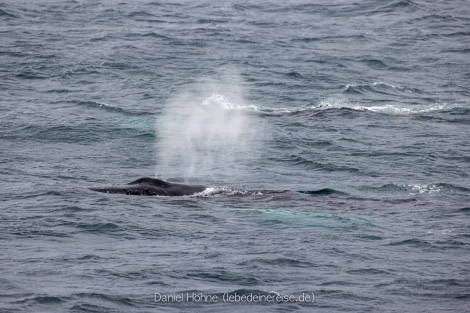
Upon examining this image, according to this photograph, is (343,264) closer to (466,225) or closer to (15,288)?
(466,225)

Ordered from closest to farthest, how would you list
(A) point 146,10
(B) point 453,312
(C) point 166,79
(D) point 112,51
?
(B) point 453,312
(C) point 166,79
(D) point 112,51
(A) point 146,10

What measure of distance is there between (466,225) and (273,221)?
215 inches

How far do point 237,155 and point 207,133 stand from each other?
4.32 meters

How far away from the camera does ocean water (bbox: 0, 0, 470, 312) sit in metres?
21.7

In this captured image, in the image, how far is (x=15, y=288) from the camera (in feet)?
67.9

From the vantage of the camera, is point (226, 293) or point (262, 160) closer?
point (226, 293)

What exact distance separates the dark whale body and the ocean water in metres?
0.53

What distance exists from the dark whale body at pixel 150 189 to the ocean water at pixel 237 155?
0.53 metres

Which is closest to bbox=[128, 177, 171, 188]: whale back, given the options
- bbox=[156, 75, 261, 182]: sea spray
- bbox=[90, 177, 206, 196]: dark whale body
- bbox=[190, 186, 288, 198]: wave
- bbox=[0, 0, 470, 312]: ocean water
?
bbox=[90, 177, 206, 196]: dark whale body

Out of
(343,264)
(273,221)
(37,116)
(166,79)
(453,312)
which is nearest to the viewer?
(453,312)

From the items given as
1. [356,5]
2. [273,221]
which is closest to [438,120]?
[273,221]

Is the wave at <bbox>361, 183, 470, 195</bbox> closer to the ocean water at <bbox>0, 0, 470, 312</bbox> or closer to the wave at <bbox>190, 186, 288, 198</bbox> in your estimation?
the ocean water at <bbox>0, 0, 470, 312</bbox>

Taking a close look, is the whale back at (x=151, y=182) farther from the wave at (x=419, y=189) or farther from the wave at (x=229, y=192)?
the wave at (x=419, y=189)

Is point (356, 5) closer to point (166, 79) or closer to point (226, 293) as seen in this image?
point (166, 79)
